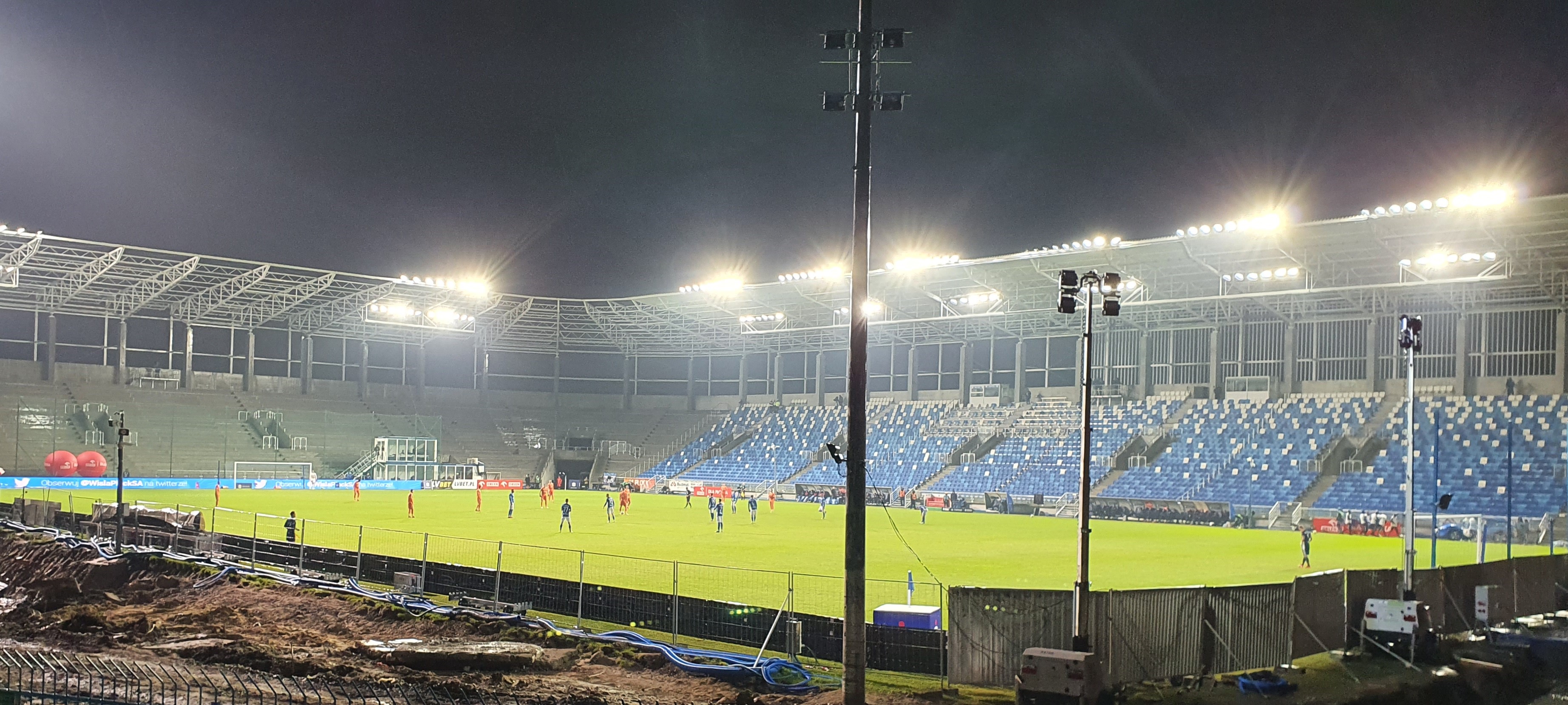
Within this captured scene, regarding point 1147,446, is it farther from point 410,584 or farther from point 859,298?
point 859,298

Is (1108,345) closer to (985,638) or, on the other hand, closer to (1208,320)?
(1208,320)

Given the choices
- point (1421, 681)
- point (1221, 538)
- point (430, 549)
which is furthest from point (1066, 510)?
point (1421, 681)

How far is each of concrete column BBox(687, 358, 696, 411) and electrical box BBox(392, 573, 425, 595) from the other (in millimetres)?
78886

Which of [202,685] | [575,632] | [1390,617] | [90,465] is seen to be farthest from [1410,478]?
[90,465]

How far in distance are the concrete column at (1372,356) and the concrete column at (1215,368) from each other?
338 inches

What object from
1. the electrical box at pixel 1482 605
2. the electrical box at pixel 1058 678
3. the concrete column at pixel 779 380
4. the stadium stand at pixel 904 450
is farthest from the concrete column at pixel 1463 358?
the electrical box at pixel 1058 678

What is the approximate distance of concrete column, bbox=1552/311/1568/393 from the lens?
55562 mm

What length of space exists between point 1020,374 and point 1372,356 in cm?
2306

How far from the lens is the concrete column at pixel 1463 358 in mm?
58938

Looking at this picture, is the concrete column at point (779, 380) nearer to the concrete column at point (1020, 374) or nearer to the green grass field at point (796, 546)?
the concrete column at point (1020, 374)

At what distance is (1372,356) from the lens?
62688 mm

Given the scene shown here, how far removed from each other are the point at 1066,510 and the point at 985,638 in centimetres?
4812

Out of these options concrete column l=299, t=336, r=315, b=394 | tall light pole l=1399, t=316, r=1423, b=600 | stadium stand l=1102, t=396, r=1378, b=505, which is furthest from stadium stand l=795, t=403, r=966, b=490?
tall light pole l=1399, t=316, r=1423, b=600

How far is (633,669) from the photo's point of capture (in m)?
17.2
